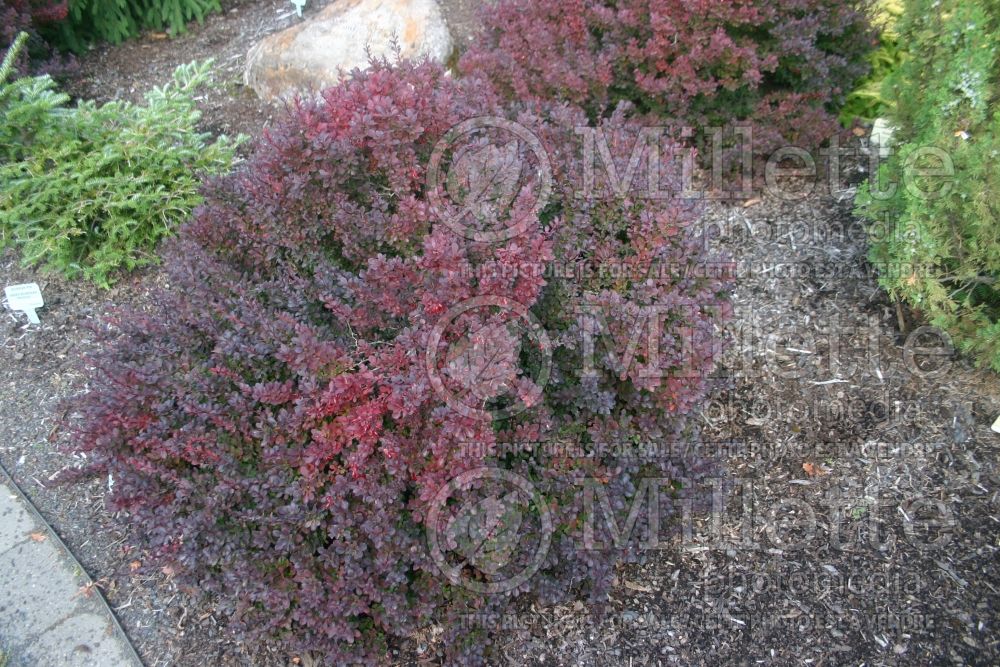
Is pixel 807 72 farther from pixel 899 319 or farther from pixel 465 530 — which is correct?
pixel 465 530

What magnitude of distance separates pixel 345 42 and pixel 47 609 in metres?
3.76

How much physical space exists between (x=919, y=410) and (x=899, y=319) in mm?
505

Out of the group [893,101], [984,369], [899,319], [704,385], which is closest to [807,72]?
[893,101]

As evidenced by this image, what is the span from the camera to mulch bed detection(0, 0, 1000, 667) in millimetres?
2645

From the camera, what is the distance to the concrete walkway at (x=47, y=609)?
275 centimetres

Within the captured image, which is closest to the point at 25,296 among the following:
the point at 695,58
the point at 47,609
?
the point at 47,609

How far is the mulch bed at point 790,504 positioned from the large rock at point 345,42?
1.79 meters

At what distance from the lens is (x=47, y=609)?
114 inches

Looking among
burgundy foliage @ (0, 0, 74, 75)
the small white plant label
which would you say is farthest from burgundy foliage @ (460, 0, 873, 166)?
burgundy foliage @ (0, 0, 74, 75)

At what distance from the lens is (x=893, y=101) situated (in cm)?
369

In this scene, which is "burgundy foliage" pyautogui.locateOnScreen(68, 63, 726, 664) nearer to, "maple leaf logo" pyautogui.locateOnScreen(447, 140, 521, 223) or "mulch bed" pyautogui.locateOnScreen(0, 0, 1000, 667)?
"maple leaf logo" pyautogui.locateOnScreen(447, 140, 521, 223)

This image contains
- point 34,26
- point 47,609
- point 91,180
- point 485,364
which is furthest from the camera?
point 34,26

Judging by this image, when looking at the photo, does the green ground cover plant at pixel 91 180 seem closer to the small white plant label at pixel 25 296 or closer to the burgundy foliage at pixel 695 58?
the small white plant label at pixel 25 296

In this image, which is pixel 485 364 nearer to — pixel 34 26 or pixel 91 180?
pixel 91 180
